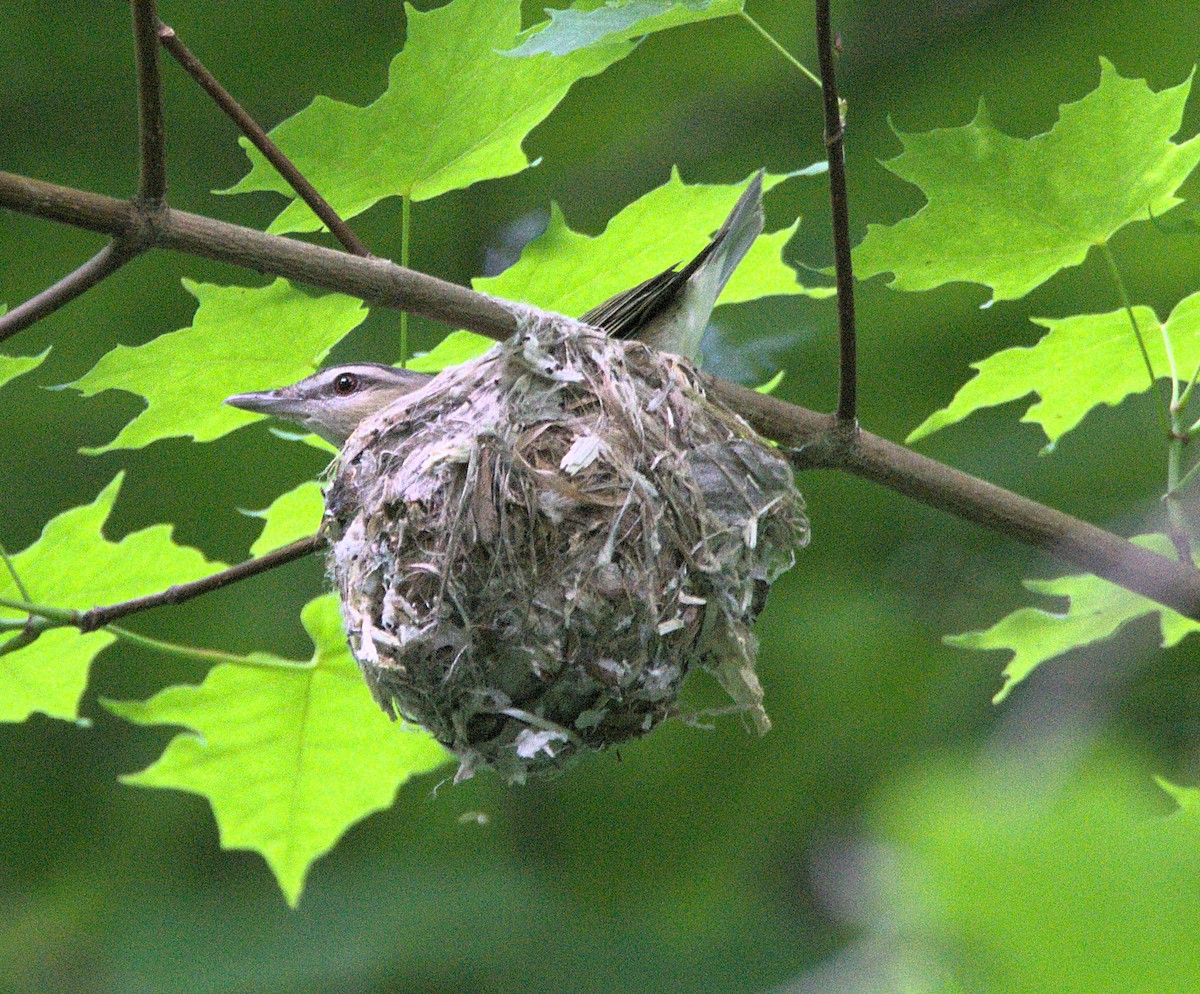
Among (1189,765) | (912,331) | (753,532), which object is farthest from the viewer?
(912,331)

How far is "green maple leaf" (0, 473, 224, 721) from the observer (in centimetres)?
318

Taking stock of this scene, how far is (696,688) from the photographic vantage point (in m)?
5.73

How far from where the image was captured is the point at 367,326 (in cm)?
568

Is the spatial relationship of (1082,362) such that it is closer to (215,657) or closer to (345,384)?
(345,384)

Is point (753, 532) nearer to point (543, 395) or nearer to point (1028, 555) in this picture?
point (543, 395)

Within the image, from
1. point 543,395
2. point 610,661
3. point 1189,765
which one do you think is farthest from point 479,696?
point 1189,765

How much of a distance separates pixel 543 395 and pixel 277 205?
3475 millimetres

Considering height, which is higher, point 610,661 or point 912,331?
point 610,661

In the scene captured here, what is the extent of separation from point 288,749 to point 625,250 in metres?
1.53

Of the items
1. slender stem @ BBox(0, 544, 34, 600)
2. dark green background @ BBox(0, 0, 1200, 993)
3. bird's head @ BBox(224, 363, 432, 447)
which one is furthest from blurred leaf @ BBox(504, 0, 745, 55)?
dark green background @ BBox(0, 0, 1200, 993)

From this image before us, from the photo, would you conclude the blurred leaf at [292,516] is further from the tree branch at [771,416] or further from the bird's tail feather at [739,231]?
the bird's tail feather at [739,231]

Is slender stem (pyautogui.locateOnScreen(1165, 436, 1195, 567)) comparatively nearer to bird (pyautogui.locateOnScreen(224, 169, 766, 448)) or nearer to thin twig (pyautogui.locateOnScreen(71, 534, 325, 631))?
bird (pyautogui.locateOnScreen(224, 169, 766, 448))

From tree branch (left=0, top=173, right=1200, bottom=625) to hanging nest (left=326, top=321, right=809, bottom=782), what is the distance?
0.37 feet

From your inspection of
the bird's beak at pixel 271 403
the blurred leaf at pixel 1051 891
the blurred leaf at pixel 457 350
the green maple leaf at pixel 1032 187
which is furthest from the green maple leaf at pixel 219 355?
the blurred leaf at pixel 1051 891
